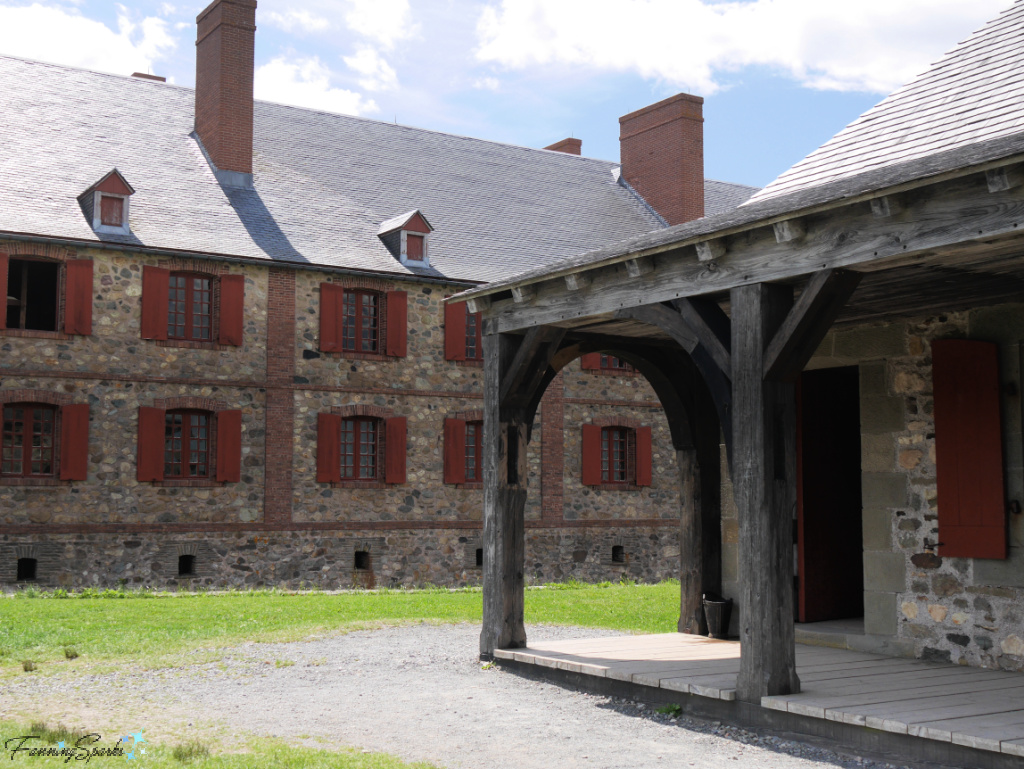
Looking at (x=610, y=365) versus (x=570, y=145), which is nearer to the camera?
(x=610, y=365)

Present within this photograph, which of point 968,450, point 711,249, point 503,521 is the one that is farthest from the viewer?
point 503,521

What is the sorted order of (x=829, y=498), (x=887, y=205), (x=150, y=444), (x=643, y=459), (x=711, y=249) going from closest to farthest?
(x=887, y=205), (x=711, y=249), (x=829, y=498), (x=150, y=444), (x=643, y=459)

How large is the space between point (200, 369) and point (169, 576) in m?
3.32

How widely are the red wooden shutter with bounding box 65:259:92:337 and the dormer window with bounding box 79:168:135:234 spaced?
27.8 inches

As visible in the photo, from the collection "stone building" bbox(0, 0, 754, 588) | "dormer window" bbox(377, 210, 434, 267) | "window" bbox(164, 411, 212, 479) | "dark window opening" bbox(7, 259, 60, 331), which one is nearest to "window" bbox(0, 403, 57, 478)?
"stone building" bbox(0, 0, 754, 588)

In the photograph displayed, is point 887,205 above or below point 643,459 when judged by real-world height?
above

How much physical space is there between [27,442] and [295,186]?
7.04 meters

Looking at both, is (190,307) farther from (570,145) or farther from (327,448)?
(570,145)

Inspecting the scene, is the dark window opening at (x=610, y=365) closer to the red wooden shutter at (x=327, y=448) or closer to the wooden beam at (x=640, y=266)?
the red wooden shutter at (x=327, y=448)

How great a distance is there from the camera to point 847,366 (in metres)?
8.56

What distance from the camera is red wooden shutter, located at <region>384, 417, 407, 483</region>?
62.7 ft

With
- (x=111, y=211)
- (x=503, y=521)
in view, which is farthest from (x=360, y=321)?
(x=503, y=521)

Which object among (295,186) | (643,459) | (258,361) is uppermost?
(295,186)

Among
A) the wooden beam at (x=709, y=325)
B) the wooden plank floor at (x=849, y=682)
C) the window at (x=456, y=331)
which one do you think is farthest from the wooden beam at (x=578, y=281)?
the window at (x=456, y=331)
